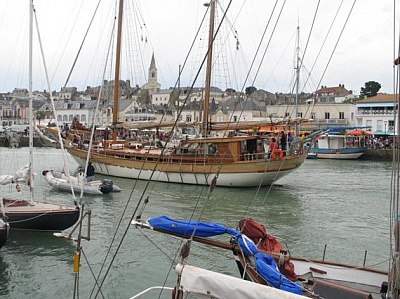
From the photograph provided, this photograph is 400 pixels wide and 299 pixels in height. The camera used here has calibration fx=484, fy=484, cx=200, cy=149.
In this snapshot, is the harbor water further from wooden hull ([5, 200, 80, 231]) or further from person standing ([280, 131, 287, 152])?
person standing ([280, 131, 287, 152])

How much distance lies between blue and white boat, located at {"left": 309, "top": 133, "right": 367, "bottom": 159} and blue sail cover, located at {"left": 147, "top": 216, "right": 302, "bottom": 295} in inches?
1931

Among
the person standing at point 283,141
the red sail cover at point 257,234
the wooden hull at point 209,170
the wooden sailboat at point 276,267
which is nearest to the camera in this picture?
the wooden sailboat at point 276,267

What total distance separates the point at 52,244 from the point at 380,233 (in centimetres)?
1187

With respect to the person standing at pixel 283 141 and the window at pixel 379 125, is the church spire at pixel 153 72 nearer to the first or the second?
the window at pixel 379 125

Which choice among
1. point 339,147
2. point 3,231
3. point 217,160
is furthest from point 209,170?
point 339,147

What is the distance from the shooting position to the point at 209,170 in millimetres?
29688

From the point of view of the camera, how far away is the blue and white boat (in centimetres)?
5725

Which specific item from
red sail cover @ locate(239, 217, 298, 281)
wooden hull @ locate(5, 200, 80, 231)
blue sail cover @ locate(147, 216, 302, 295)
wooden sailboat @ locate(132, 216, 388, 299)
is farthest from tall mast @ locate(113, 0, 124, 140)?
blue sail cover @ locate(147, 216, 302, 295)

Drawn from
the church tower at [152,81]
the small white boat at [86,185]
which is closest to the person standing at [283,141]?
the small white boat at [86,185]

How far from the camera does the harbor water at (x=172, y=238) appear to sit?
40.0 feet

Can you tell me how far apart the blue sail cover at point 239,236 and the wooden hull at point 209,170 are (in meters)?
18.1

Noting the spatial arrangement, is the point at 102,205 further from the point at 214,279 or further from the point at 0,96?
the point at 0,96

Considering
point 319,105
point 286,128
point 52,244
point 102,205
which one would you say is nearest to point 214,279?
point 52,244

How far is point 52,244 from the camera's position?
15227 millimetres
